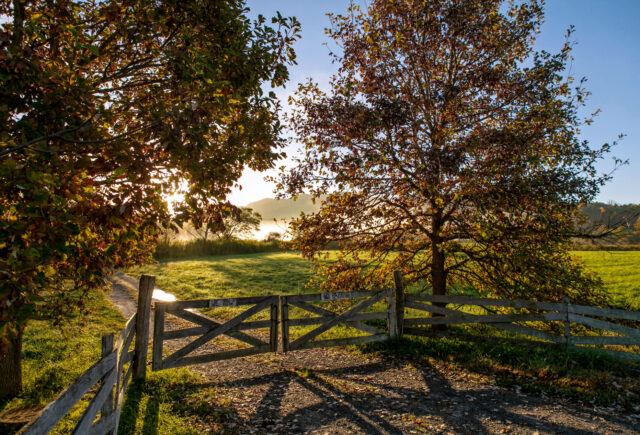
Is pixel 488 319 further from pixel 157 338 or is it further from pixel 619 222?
pixel 157 338

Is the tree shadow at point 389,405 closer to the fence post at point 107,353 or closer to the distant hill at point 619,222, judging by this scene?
the fence post at point 107,353

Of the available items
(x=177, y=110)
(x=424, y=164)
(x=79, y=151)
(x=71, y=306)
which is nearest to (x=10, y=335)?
(x=79, y=151)

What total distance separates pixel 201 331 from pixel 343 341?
4272mm

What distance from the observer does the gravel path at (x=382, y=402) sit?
6.46 meters

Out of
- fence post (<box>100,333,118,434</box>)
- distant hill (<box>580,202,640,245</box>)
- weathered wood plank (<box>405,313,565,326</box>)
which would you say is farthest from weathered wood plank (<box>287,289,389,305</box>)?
distant hill (<box>580,202,640,245</box>)

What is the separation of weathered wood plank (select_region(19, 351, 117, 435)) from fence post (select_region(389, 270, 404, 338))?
8693mm

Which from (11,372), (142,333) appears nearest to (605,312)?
(142,333)

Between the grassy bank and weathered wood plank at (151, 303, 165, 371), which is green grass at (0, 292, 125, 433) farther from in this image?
the grassy bank

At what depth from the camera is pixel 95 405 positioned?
4.11 metres

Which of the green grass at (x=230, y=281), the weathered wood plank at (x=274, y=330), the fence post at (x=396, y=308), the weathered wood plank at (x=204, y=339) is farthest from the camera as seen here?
the green grass at (x=230, y=281)

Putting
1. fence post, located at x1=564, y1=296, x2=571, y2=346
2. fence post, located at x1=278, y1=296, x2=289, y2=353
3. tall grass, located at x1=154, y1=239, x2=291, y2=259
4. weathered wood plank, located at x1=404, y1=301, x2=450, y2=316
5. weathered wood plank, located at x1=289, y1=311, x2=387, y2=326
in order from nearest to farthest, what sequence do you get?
fence post, located at x1=564, y1=296, x2=571, y2=346 < fence post, located at x1=278, y1=296, x2=289, y2=353 < weathered wood plank, located at x1=289, y1=311, x2=387, y2=326 < weathered wood plank, located at x1=404, y1=301, x2=450, y2=316 < tall grass, located at x1=154, y1=239, x2=291, y2=259

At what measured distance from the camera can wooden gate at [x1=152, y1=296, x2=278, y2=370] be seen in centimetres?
878

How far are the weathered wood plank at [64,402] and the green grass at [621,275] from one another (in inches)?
614

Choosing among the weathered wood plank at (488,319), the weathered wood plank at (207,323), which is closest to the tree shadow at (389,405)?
the weathered wood plank at (207,323)
